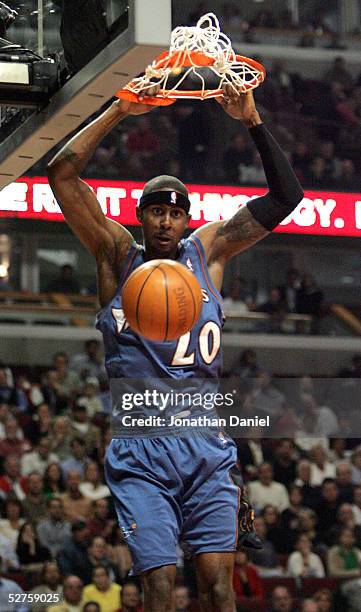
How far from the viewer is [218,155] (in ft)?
51.1

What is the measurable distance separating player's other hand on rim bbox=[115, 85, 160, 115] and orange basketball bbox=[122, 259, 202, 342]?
682mm

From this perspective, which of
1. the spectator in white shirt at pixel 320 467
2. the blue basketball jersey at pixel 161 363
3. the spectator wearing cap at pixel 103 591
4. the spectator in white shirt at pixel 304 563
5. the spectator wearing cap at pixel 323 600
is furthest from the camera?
the spectator in white shirt at pixel 320 467

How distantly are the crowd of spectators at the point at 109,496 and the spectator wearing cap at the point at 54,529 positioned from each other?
1 centimetres

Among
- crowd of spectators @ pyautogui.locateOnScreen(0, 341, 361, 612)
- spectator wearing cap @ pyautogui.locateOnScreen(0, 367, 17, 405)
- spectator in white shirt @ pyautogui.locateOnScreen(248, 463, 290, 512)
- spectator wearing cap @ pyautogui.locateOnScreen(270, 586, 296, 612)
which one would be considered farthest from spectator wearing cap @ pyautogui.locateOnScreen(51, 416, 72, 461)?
spectator wearing cap @ pyautogui.locateOnScreen(270, 586, 296, 612)

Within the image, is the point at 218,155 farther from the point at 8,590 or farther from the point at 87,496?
the point at 8,590

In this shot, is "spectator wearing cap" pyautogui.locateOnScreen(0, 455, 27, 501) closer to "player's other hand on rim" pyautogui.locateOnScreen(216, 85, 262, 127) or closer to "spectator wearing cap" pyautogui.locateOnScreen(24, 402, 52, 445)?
Answer: "spectator wearing cap" pyautogui.locateOnScreen(24, 402, 52, 445)

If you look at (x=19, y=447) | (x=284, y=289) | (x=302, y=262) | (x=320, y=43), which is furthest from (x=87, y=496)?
(x=320, y=43)

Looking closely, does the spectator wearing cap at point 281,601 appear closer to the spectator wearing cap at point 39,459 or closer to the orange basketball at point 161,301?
the spectator wearing cap at point 39,459

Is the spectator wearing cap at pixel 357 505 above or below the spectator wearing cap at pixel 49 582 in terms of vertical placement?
below

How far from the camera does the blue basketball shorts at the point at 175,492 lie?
4.47 meters

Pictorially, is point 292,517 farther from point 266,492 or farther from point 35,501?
point 35,501

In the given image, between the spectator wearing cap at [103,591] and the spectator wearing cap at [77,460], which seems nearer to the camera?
the spectator wearing cap at [103,591]

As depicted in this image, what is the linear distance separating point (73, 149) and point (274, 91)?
12757 mm

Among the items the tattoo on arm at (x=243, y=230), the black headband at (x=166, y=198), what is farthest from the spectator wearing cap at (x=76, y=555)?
the black headband at (x=166, y=198)
